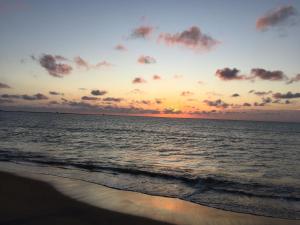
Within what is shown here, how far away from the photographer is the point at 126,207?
38.0ft

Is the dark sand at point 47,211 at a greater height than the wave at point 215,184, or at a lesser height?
greater

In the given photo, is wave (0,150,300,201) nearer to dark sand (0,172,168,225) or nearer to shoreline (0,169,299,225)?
shoreline (0,169,299,225)

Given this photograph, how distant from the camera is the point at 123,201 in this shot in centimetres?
1253

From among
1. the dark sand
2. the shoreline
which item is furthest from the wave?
the dark sand

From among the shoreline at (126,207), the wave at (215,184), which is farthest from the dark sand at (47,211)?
the wave at (215,184)

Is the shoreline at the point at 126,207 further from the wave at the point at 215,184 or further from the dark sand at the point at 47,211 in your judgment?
the wave at the point at 215,184

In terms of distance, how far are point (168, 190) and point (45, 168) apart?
9.33 metres

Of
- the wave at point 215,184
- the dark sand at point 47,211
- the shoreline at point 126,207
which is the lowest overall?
the wave at point 215,184

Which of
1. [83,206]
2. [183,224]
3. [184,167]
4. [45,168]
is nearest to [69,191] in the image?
[83,206]

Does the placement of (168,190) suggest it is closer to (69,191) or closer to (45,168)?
(69,191)

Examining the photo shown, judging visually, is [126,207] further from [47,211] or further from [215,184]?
[215,184]

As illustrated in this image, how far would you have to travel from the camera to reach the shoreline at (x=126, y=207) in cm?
1030

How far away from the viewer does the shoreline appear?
10302 millimetres

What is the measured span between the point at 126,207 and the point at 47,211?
2.80 metres
